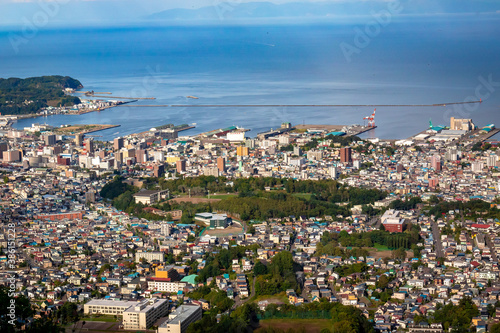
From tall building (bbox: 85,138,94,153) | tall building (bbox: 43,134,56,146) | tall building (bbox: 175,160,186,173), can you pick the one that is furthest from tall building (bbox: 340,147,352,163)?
tall building (bbox: 43,134,56,146)

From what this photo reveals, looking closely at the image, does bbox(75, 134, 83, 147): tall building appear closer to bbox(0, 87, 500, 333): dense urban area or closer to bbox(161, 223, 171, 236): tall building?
bbox(0, 87, 500, 333): dense urban area

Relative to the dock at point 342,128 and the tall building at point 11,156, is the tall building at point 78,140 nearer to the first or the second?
the tall building at point 11,156

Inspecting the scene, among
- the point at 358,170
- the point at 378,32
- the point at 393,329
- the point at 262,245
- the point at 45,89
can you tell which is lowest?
the point at 393,329

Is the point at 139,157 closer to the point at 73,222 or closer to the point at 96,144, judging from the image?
the point at 96,144

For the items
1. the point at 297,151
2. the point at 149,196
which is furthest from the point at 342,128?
the point at 149,196

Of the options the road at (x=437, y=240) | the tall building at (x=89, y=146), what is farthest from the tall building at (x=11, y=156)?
the road at (x=437, y=240)

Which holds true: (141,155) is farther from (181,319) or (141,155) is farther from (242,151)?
(181,319)

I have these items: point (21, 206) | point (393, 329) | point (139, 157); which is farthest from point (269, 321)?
point (139, 157)
